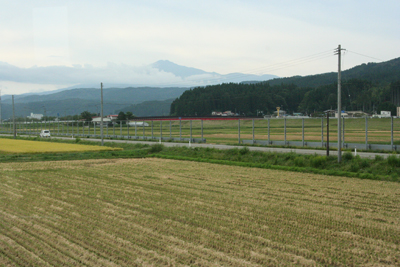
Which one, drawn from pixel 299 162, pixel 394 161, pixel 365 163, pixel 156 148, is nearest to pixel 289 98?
pixel 156 148

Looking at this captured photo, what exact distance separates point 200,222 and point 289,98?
4727 inches

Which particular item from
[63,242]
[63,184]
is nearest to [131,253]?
[63,242]

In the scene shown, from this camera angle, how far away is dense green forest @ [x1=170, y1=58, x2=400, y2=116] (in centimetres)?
10706

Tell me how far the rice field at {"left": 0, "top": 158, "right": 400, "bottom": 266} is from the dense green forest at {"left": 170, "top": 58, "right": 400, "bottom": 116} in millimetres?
85261

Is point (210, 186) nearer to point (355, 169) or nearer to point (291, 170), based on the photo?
point (291, 170)

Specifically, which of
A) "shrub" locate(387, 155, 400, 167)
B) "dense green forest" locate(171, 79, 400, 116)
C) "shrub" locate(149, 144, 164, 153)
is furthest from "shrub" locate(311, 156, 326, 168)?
"dense green forest" locate(171, 79, 400, 116)

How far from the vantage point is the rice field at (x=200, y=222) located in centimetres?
710

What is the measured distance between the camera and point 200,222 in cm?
934

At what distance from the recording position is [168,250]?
7410mm

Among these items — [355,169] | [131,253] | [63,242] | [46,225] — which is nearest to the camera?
[131,253]

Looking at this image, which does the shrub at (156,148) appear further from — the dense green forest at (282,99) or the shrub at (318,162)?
the dense green forest at (282,99)

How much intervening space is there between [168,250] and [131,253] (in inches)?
27.9

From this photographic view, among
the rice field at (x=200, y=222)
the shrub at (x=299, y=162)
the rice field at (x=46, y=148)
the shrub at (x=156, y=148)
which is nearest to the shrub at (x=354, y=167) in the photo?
the shrub at (x=299, y=162)

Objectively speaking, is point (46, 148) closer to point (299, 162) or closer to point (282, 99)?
point (299, 162)
